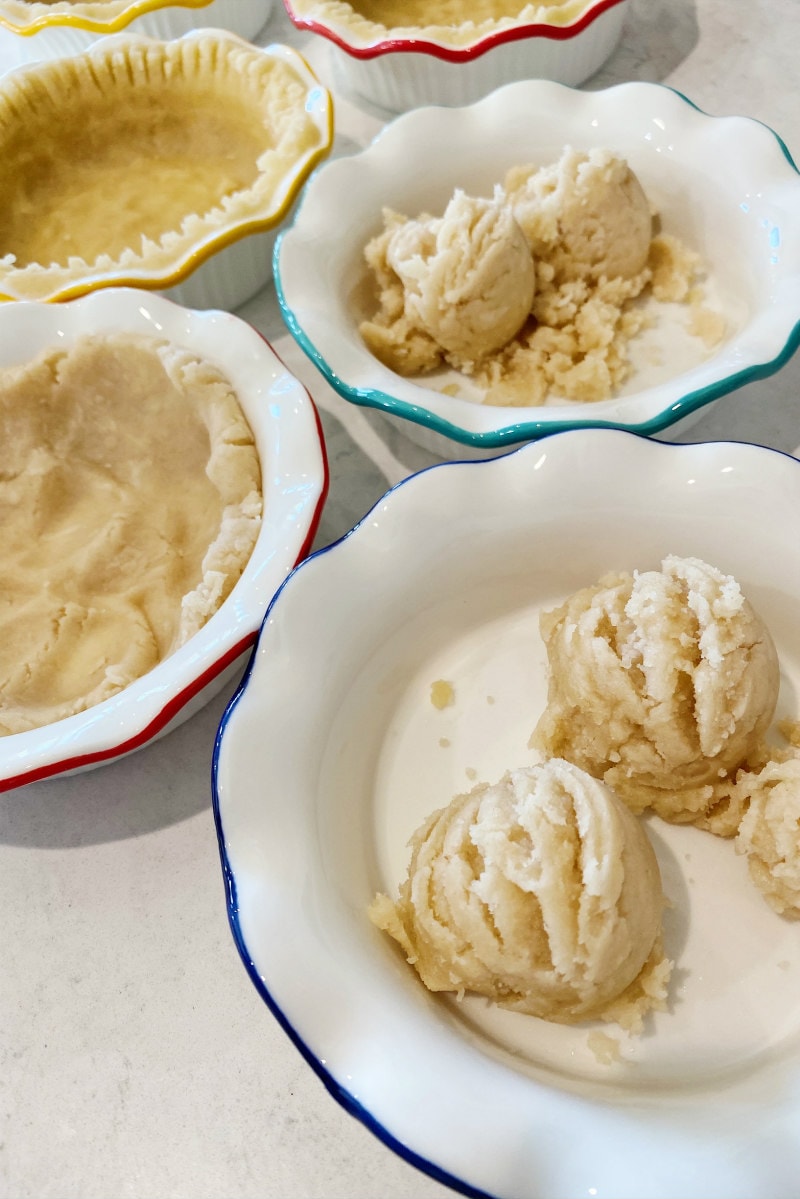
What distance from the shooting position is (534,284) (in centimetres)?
102

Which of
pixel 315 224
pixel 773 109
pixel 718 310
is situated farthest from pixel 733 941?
pixel 773 109

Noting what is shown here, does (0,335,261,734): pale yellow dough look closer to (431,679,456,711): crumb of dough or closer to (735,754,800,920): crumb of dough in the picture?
(431,679,456,711): crumb of dough

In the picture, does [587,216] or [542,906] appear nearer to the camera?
[542,906]

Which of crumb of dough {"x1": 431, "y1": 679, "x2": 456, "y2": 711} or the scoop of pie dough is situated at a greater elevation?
the scoop of pie dough

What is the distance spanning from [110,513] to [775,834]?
734mm

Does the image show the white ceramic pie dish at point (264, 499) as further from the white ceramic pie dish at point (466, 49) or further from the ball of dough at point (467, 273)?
the white ceramic pie dish at point (466, 49)

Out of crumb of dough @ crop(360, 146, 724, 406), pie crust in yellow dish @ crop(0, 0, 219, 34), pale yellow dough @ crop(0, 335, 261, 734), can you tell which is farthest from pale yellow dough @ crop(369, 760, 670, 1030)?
pie crust in yellow dish @ crop(0, 0, 219, 34)

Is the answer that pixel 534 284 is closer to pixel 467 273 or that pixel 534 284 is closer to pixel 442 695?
pixel 467 273

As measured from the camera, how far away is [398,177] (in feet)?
3.47

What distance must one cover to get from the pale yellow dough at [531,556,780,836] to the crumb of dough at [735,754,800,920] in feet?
0.09

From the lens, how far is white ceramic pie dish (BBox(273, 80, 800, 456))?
33.1 inches

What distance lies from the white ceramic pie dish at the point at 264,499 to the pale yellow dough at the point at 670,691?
0.90ft

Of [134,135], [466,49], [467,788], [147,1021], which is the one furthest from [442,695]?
[134,135]

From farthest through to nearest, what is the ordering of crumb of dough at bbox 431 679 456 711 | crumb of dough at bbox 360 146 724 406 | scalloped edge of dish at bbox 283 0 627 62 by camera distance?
1. scalloped edge of dish at bbox 283 0 627 62
2. crumb of dough at bbox 360 146 724 406
3. crumb of dough at bbox 431 679 456 711
